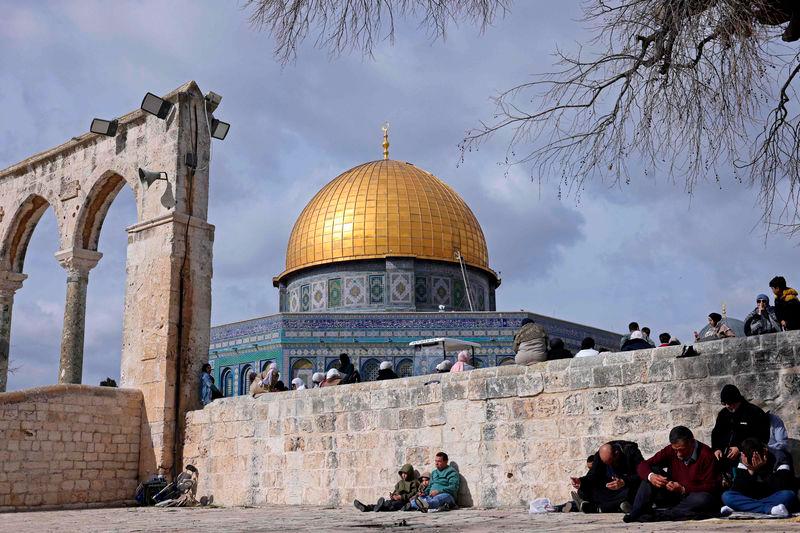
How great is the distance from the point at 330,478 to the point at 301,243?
22252mm

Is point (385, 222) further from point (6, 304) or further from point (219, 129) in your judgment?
point (219, 129)

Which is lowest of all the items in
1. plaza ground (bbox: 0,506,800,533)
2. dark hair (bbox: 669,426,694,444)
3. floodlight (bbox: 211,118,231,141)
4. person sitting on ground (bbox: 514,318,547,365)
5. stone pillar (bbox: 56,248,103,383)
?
plaza ground (bbox: 0,506,800,533)

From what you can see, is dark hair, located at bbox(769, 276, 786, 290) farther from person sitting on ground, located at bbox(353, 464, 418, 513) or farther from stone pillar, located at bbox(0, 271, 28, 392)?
stone pillar, located at bbox(0, 271, 28, 392)

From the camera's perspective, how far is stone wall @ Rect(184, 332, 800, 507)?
6473 millimetres

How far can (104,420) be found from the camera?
35.5ft

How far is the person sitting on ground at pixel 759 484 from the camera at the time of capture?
208 inches

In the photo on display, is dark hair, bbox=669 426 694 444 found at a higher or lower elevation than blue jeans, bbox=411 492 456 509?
higher

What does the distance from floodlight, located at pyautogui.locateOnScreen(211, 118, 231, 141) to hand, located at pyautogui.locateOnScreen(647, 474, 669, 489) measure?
26.7ft

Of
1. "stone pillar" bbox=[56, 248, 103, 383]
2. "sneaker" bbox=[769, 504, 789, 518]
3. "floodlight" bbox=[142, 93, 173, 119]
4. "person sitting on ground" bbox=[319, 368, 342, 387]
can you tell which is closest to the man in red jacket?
"sneaker" bbox=[769, 504, 789, 518]

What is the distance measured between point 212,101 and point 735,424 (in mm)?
8505

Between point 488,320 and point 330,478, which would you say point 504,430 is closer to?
point 330,478

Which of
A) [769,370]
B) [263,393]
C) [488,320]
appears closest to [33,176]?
[263,393]

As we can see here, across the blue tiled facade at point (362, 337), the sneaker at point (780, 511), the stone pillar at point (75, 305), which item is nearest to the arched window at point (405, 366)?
the blue tiled facade at point (362, 337)

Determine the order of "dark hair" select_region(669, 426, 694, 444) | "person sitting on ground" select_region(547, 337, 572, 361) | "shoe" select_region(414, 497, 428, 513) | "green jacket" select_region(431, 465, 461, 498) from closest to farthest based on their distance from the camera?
"dark hair" select_region(669, 426, 694, 444) < "shoe" select_region(414, 497, 428, 513) < "green jacket" select_region(431, 465, 461, 498) < "person sitting on ground" select_region(547, 337, 572, 361)
